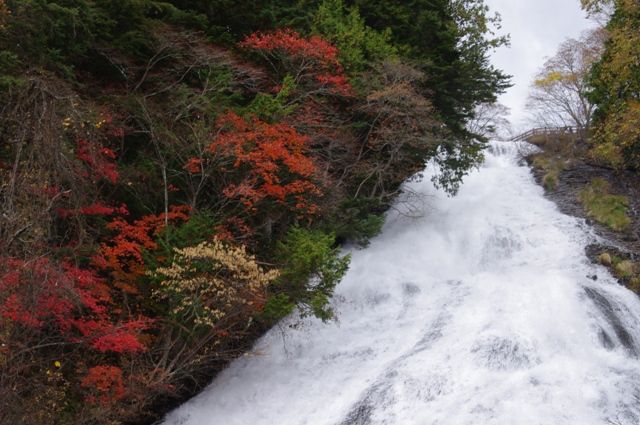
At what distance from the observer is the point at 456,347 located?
11.2m

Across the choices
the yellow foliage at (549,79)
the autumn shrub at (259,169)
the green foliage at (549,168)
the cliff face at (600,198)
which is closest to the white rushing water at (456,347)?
the cliff face at (600,198)

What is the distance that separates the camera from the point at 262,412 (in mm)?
10508

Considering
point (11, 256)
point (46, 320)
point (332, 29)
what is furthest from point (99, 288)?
point (332, 29)

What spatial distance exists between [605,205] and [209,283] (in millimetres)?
13683

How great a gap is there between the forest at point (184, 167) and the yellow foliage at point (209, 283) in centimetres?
5

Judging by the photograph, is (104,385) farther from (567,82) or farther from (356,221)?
(567,82)

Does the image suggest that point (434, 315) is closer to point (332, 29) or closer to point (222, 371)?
point (222, 371)

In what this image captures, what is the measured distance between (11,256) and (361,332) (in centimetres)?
811

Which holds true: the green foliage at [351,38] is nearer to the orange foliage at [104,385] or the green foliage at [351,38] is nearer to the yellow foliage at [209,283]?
the yellow foliage at [209,283]

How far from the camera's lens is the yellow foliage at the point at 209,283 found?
9.52 metres

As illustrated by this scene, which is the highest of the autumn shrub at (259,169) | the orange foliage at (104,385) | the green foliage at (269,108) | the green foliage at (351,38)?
the green foliage at (351,38)

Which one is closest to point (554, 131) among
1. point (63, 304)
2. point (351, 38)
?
point (351, 38)

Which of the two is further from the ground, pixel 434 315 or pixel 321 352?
pixel 434 315

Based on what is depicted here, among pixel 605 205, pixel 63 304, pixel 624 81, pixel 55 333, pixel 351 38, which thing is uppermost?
pixel 624 81
